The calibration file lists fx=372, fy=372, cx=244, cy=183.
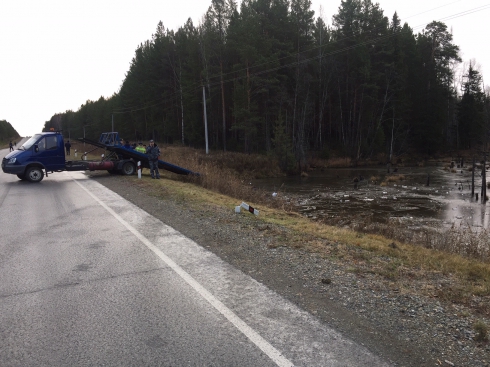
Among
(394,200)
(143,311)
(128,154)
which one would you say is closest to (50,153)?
(128,154)

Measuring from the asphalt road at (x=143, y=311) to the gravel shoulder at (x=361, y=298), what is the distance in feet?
0.88

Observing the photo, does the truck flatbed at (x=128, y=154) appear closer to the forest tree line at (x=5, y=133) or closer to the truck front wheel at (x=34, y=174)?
the truck front wheel at (x=34, y=174)

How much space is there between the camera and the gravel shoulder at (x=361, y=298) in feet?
12.1

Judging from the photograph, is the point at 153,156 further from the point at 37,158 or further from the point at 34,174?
the point at 34,174

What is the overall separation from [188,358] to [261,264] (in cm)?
286

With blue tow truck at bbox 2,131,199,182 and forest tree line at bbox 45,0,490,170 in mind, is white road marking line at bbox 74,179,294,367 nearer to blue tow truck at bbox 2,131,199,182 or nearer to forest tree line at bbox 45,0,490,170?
blue tow truck at bbox 2,131,199,182

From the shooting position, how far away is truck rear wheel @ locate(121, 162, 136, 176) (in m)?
20.2

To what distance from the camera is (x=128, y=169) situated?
802 inches

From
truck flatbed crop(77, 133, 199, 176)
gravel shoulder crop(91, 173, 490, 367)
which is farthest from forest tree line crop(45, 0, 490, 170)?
gravel shoulder crop(91, 173, 490, 367)

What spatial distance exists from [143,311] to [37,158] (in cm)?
1583

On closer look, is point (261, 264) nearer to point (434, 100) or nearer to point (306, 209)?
point (306, 209)

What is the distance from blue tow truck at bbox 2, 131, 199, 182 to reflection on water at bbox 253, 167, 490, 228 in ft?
30.7

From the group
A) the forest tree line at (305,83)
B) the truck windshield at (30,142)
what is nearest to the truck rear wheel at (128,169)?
the truck windshield at (30,142)

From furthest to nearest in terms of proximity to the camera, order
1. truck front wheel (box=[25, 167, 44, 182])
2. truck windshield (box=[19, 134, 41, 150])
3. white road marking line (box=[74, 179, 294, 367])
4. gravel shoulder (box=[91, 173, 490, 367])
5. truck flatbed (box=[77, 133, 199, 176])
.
A: truck flatbed (box=[77, 133, 199, 176]), truck windshield (box=[19, 134, 41, 150]), truck front wheel (box=[25, 167, 44, 182]), gravel shoulder (box=[91, 173, 490, 367]), white road marking line (box=[74, 179, 294, 367])
